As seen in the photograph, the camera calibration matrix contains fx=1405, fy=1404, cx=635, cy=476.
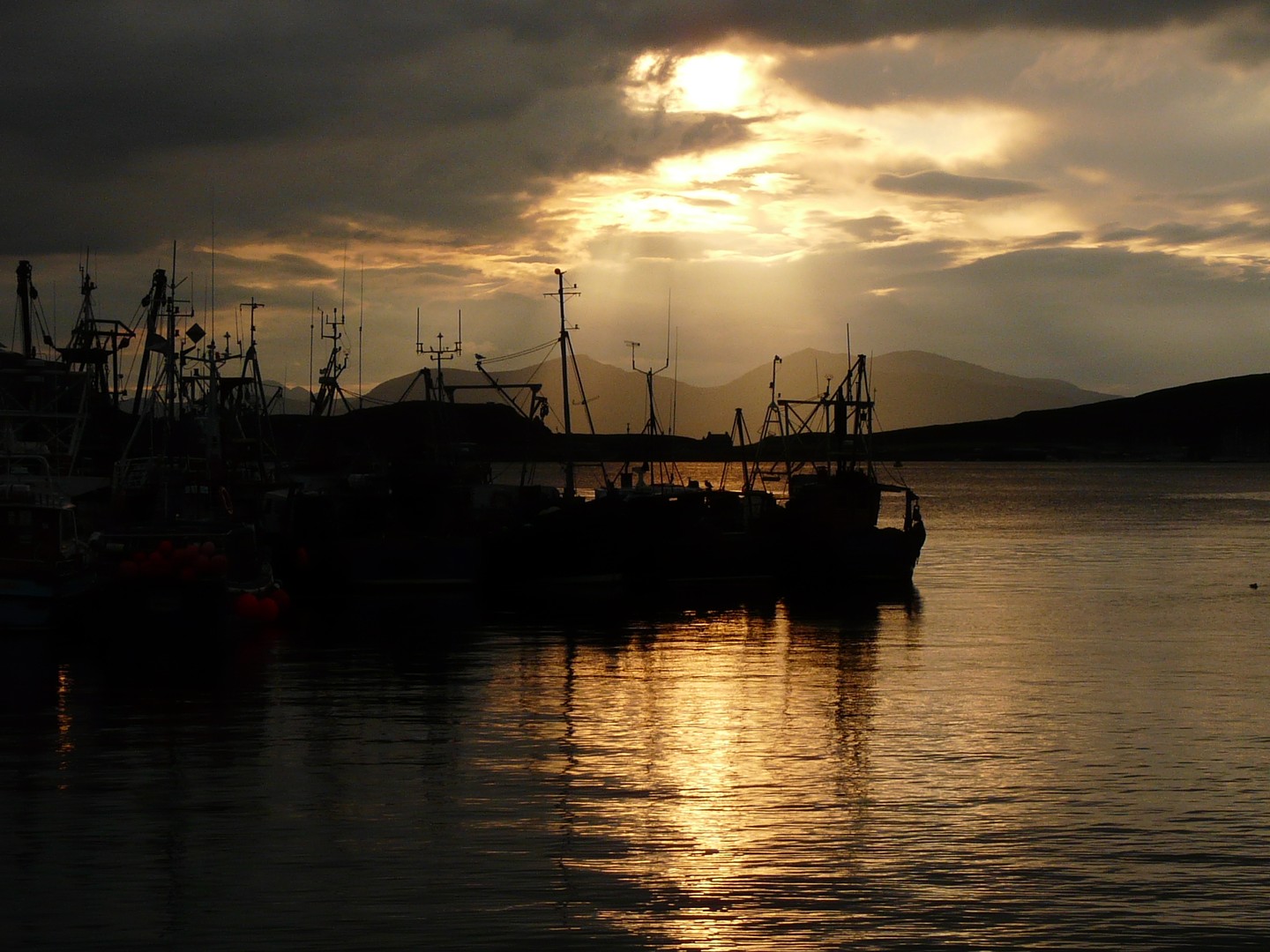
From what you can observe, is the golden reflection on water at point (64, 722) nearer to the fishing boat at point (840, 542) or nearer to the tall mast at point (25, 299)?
the fishing boat at point (840, 542)

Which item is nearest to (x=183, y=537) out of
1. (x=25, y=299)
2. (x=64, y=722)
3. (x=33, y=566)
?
(x=33, y=566)

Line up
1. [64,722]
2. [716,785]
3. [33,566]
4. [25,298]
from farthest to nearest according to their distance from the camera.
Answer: [25,298], [33,566], [64,722], [716,785]

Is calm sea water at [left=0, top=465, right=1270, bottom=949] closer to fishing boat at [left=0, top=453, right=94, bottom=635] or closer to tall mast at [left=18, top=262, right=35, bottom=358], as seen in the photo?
fishing boat at [left=0, top=453, right=94, bottom=635]

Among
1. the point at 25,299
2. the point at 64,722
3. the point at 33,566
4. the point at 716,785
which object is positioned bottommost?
the point at 716,785

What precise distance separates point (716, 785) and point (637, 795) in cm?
130

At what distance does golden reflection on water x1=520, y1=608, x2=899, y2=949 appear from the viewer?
13.4 meters

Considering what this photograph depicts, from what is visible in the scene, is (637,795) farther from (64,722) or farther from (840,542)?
(840,542)

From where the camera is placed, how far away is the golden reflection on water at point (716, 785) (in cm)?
1341

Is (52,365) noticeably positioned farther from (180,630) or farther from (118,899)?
(118,899)

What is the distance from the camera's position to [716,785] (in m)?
18.8

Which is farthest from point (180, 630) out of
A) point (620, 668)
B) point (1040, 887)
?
point (1040, 887)

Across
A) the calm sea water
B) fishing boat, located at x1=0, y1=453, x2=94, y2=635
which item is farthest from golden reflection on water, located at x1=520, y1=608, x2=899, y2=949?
fishing boat, located at x1=0, y1=453, x2=94, y2=635

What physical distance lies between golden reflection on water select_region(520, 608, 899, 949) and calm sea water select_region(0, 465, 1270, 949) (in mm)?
64

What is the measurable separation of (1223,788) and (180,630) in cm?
2594
